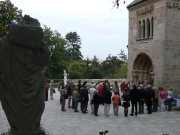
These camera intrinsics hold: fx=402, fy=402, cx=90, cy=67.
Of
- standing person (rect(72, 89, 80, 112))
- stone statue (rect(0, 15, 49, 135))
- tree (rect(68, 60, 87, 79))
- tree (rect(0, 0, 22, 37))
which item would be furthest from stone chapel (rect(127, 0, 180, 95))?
tree (rect(68, 60, 87, 79))

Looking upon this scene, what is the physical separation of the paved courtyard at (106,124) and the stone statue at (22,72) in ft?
23.6

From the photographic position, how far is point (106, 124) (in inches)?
713

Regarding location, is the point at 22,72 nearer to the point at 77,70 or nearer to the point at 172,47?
the point at 172,47

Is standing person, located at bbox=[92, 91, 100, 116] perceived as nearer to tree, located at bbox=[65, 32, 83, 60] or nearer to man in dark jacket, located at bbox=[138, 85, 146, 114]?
man in dark jacket, located at bbox=[138, 85, 146, 114]

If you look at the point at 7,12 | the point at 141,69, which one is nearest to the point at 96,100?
the point at 141,69

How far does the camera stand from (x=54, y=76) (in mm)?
77312

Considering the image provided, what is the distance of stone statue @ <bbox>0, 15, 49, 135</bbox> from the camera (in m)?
7.38

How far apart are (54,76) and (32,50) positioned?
70.1 meters

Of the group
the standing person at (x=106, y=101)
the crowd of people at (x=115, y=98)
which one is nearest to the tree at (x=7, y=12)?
the crowd of people at (x=115, y=98)

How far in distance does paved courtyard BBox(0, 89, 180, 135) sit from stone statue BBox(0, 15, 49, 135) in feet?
23.6

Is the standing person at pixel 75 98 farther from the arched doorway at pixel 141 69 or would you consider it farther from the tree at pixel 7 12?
the tree at pixel 7 12

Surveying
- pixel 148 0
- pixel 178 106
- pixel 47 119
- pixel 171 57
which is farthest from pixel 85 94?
pixel 148 0

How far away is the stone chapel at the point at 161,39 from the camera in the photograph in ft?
96.9

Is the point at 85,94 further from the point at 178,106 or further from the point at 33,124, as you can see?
the point at 33,124
